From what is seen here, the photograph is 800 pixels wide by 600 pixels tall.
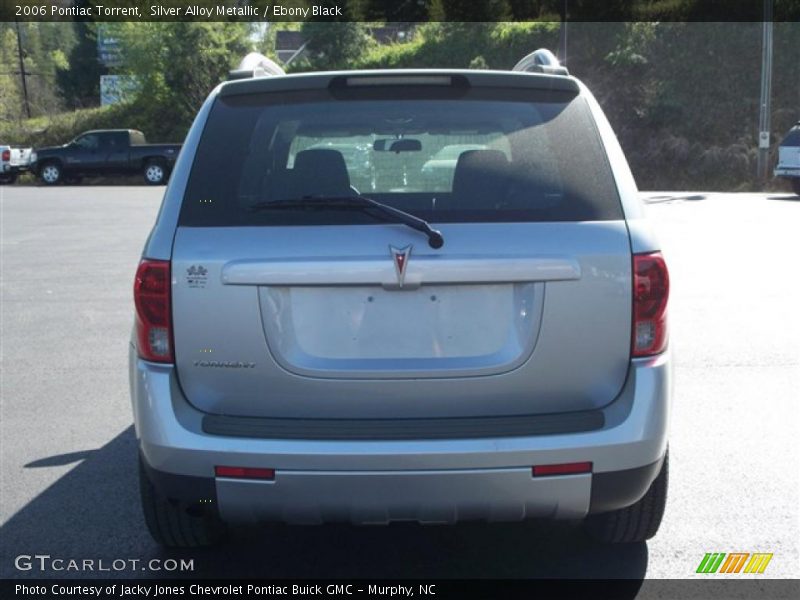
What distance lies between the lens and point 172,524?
4.04m

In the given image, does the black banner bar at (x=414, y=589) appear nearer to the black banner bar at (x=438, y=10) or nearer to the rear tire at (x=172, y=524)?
the rear tire at (x=172, y=524)

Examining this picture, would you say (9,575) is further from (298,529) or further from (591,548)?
(591,548)

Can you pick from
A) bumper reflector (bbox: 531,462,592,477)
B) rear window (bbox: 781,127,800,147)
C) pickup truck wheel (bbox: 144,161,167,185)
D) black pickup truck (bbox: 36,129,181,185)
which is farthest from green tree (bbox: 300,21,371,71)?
bumper reflector (bbox: 531,462,592,477)

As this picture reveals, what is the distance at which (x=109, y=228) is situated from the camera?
18125 mm

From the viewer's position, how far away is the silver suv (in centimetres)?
338

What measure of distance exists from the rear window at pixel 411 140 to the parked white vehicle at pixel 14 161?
3361cm

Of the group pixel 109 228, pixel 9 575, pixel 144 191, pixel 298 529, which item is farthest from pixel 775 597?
pixel 144 191

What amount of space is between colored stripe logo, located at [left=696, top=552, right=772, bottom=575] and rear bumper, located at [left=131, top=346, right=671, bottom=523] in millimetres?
781

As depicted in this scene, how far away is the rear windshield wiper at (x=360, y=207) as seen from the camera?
134 inches

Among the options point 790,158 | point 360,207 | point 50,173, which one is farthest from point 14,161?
point 360,207

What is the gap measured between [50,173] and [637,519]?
3394 centimetres

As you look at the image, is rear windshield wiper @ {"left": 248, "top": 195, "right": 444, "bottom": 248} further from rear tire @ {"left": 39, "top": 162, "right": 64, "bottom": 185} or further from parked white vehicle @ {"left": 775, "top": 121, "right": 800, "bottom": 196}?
rear tire @ {"left": 39, "top": 162, "right": 64, "bottom": 185}

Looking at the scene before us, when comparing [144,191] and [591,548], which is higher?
[591,548]

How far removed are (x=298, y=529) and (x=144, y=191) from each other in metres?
26.9
